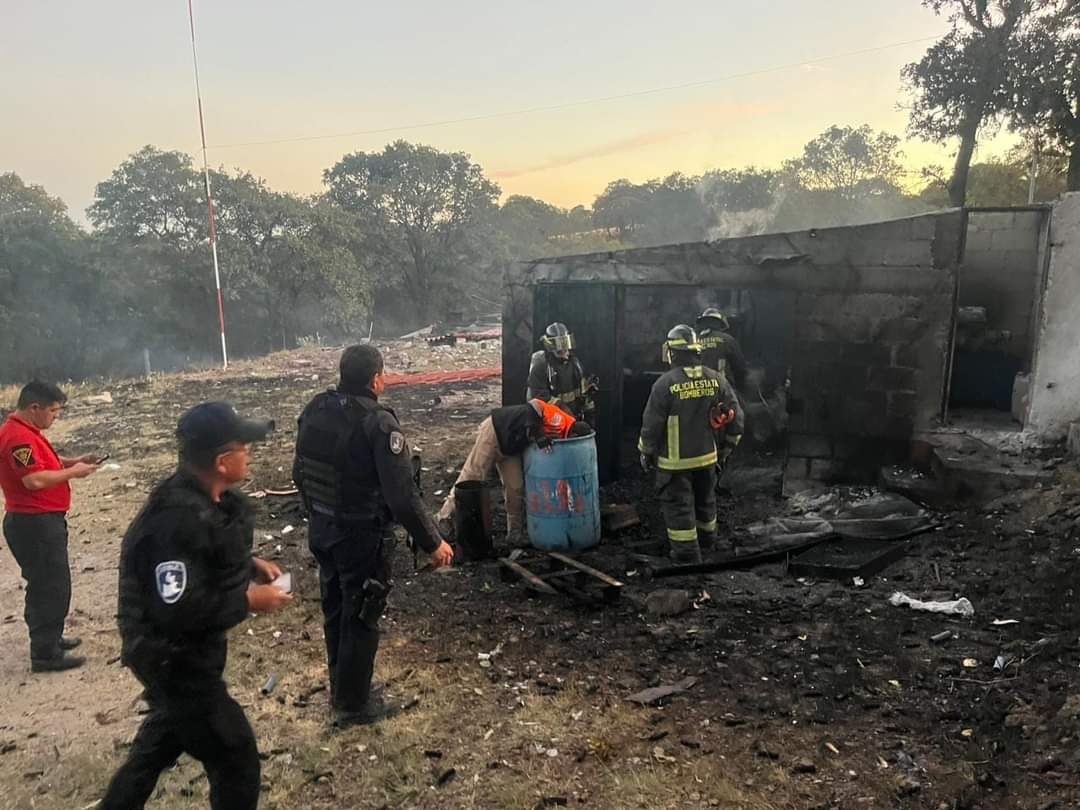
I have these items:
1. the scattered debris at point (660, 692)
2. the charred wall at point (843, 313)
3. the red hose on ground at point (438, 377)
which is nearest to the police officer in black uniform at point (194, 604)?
the scattered debris at point (660, 692)

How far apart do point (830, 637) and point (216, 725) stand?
3.13 m

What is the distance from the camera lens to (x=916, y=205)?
98.9 feet

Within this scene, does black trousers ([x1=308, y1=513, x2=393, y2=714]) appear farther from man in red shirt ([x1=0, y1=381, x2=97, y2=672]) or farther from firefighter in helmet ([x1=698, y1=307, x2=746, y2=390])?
firefighter in helmet ([x1=698, y1=307, x2=746, y2=390])

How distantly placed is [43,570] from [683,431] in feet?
12.7

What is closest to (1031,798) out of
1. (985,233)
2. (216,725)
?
(216,725)

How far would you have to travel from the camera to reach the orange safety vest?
5.40 meters

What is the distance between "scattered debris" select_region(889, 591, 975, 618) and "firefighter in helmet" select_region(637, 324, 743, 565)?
1289mm

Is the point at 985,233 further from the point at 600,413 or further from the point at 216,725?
the point at 216,725

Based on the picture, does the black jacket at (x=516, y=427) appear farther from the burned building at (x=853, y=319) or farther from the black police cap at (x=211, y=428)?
the black police cap at (x=211, y=428)

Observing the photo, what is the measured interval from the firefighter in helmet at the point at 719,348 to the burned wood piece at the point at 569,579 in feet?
8.30

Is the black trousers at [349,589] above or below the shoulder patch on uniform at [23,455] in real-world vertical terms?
below

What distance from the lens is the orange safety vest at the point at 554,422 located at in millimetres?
5402

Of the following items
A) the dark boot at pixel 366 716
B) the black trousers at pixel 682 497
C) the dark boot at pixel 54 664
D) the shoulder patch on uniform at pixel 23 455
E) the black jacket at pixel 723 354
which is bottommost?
the dark boot at pixel 54 664

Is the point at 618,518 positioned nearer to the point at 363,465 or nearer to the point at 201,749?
the point at 363,465
